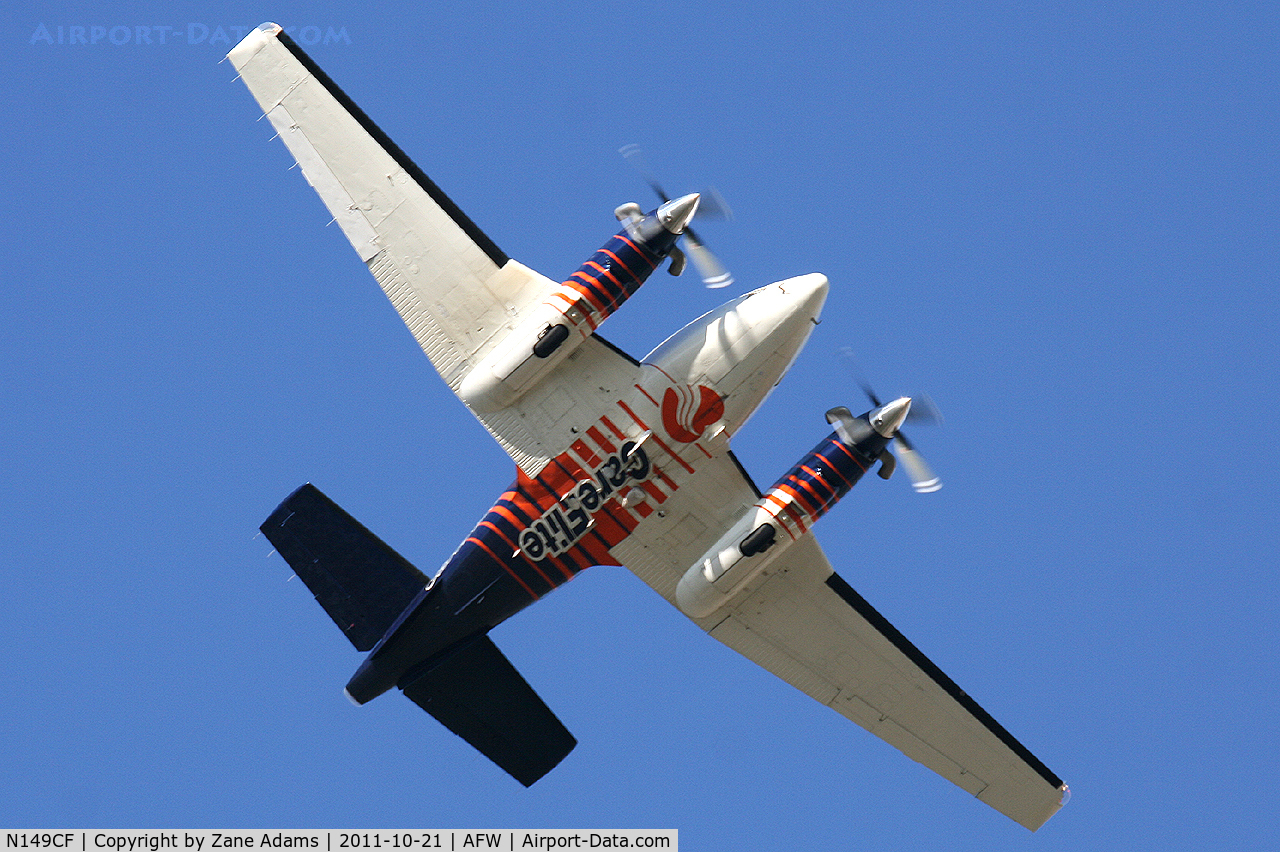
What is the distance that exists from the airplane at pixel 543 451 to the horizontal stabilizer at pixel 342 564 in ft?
0.14

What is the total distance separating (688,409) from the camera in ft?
91.4

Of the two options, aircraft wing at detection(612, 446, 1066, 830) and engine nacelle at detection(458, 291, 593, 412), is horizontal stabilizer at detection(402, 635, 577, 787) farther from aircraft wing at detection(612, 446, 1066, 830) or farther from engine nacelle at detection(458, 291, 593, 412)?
engine nacelle at detection(458, 291, 593, 412)

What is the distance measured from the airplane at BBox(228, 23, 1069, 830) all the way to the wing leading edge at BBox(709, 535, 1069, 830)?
0.11 metres

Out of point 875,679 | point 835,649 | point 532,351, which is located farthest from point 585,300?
point 875,679

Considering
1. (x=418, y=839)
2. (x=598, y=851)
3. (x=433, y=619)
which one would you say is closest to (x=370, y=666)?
(x=433, y=619)

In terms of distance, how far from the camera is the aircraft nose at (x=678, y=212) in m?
27.5

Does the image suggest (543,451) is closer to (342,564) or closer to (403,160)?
(342,564)

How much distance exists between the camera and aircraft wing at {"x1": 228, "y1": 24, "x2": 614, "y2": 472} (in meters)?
28.2

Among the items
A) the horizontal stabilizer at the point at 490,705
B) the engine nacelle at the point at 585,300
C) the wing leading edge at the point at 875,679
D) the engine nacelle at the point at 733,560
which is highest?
the engine nacelle at the point at 585,300

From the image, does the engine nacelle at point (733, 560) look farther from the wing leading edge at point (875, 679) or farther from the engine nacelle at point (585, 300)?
the engine nacelle at point (585, 300)

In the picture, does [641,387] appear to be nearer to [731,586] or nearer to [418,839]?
[731,586]
